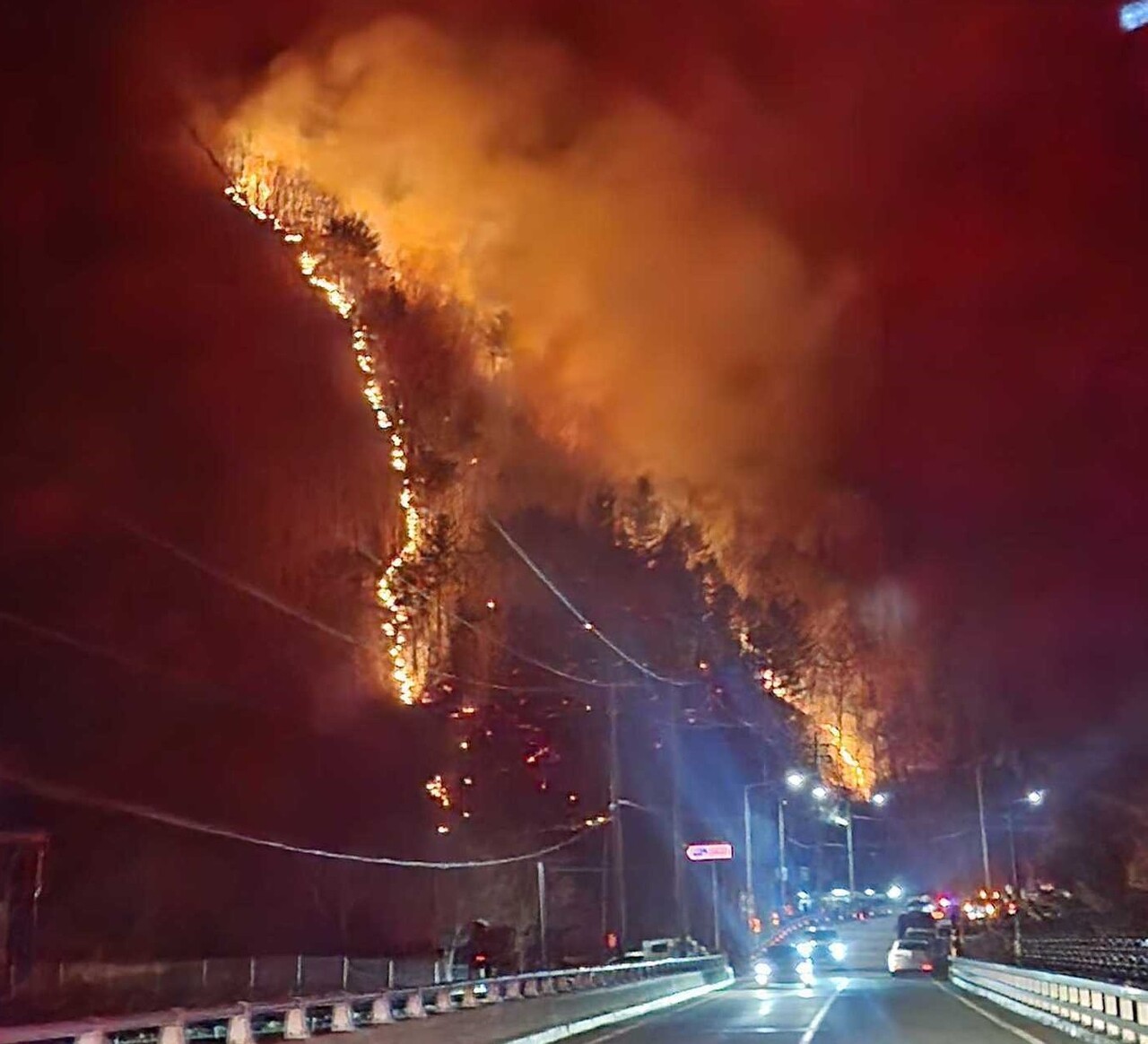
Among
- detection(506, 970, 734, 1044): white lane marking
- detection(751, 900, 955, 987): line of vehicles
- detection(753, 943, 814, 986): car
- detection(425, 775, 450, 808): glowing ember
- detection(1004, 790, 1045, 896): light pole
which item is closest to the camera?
detection(506, 970, 734, 1044): white lane marking

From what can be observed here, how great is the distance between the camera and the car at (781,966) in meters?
65.4

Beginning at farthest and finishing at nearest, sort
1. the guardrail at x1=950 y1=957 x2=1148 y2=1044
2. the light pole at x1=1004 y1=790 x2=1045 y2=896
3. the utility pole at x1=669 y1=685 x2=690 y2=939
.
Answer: the light pole at x1=1004 y1=790 x2=1045 y2=896
the utility pole at x1=669 y1=685 x2=690 y2=939
the guardrail at x1=950 y1=957 x2=1148 y2=1044

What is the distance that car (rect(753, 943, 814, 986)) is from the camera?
215 ft

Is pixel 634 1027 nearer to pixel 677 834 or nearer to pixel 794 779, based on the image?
pixel 677 834

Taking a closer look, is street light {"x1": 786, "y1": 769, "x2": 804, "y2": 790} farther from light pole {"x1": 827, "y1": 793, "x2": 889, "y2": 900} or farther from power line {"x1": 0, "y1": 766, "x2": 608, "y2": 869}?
power line {"x1": 0, "y1": 766, "x2": 608, "y2": 869}

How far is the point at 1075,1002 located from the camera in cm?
3155

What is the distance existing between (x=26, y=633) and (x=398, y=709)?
58.1 ft

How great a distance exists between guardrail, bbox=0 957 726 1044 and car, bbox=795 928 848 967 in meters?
49.3

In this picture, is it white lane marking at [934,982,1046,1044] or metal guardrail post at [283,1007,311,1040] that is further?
white lane marking at [934,982,1046,1044]

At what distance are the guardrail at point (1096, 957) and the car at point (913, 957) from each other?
12.4 m

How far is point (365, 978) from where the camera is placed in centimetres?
3988

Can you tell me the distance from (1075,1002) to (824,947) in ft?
193

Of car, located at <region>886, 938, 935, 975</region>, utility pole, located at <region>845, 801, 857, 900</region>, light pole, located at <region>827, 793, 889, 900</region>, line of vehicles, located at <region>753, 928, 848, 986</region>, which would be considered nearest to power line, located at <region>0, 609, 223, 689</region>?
line of vehicles, located at <region>753, 928, 848, 986</region>

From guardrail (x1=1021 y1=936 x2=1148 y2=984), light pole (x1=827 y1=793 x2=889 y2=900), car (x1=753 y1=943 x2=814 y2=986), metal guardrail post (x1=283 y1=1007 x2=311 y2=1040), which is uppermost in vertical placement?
light pole (x1=827 y1=793 x2=889 y2=900)
